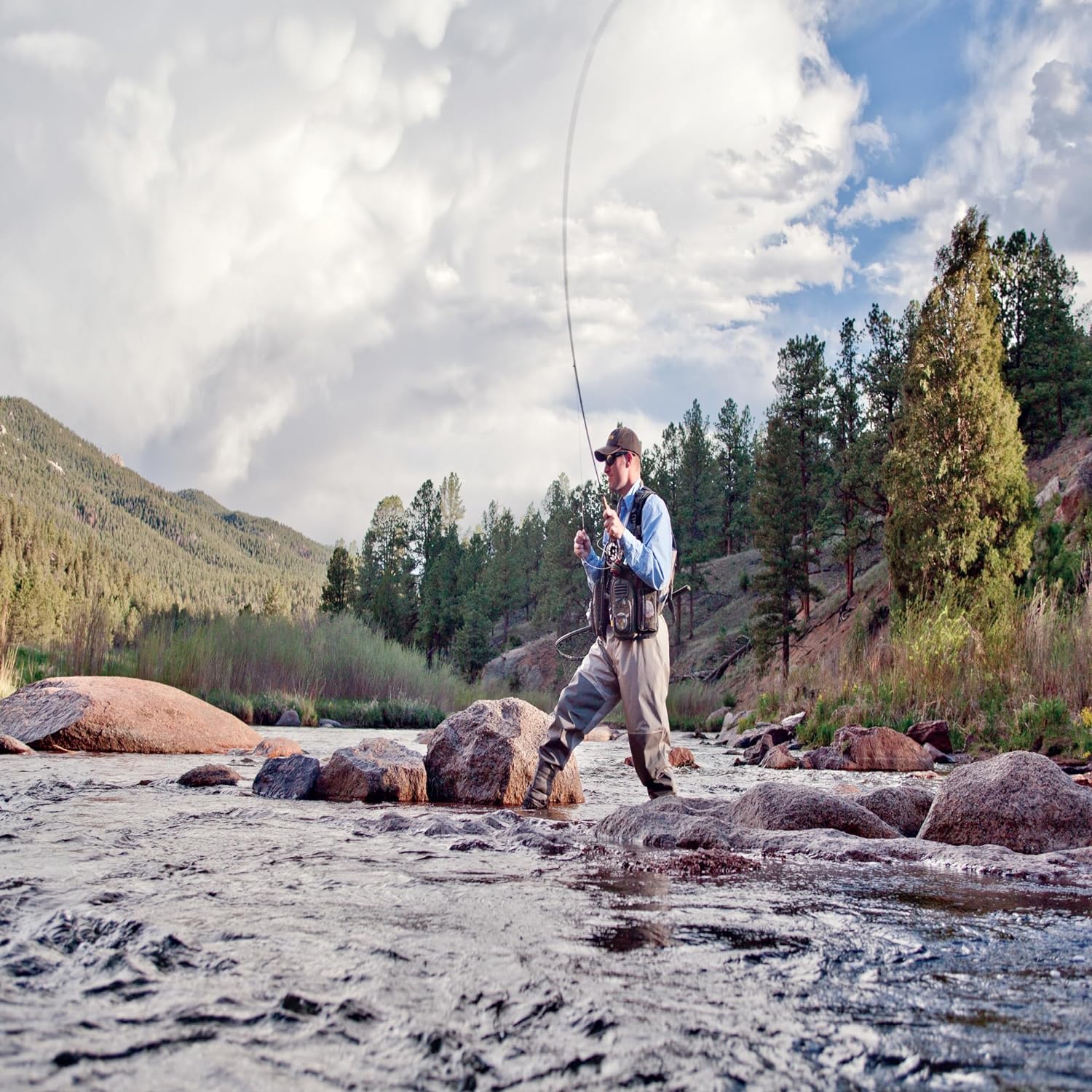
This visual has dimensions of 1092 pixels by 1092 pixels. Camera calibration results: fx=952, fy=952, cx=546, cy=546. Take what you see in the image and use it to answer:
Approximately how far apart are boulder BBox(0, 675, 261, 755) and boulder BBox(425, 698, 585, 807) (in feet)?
15.6

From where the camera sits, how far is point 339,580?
5803cm

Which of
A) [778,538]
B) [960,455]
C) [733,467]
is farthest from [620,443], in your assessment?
[733,467]

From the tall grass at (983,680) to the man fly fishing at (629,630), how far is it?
6145 millimetres

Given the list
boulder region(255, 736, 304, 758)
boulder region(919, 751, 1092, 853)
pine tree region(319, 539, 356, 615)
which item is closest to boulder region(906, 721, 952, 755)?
boulder region(919, 751, 1092, 853)

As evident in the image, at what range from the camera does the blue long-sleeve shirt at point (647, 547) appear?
5543 millimetres

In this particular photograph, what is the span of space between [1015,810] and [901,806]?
0.92 m

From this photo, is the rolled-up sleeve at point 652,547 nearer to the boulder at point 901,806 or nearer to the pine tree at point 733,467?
A: the boulder at point 901,806

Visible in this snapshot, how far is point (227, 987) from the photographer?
227 centimetres

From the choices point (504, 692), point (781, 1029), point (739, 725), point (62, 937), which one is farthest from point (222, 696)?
point (781, 1029)

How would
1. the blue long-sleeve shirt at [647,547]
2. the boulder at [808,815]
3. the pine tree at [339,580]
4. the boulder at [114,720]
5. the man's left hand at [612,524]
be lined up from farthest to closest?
the pine tree at [339,580]
the boulder at [114,720]
the blue long-sleeve shirt at [647,547]
the man's left hand at [612,524]
the boulder at [808,815]

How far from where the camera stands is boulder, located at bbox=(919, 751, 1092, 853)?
4.77 metres

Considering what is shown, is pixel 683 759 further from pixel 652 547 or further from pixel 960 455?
pixel 960 455

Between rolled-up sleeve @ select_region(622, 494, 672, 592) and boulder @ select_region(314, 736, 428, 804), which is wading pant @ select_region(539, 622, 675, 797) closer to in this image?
rolled-up sleeve @ select_region(622, 494, 672, 592)

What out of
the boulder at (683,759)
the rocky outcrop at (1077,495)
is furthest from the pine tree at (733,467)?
the boulder at (683,759)
